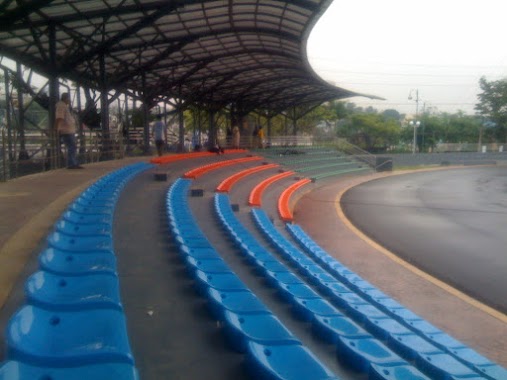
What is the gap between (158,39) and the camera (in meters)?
19.8

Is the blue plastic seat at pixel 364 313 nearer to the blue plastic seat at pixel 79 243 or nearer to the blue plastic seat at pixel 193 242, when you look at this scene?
the blue plastic seat at pixel 193 242

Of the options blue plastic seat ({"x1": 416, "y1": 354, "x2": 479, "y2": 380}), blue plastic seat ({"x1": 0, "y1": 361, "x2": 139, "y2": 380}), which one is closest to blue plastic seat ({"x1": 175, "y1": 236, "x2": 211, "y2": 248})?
blue plastic seat ({"x1": 416, "y1": 354, "x2": 479, "y2": 380})

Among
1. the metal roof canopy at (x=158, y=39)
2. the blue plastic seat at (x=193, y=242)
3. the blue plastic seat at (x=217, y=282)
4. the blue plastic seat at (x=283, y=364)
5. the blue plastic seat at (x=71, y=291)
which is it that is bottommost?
the blue plastic seat at (x=283, y=364)

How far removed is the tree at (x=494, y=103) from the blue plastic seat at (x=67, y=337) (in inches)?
2707

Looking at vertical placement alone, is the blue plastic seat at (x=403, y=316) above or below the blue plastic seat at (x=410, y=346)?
below

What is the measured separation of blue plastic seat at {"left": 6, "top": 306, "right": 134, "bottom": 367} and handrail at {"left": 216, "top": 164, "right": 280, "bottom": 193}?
1100cm

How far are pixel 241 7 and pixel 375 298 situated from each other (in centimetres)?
1371

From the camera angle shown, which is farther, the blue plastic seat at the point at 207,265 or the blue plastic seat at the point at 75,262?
the blue plastic seat at the point at 207,265

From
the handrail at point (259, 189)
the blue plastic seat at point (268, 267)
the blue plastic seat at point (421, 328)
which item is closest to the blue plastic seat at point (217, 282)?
the blue plastic seat at point (268, 267)

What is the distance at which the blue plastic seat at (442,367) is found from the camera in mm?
3747

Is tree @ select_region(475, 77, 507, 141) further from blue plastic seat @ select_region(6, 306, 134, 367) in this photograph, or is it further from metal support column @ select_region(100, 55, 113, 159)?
blue plastic seat @ select_region(6, 306, 134, 367)

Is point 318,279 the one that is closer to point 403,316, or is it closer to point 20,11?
point 403,316

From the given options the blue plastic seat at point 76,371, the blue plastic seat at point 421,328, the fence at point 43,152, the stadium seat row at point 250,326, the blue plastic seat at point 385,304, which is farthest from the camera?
the fence at point 43,152

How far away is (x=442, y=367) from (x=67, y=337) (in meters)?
2.80
